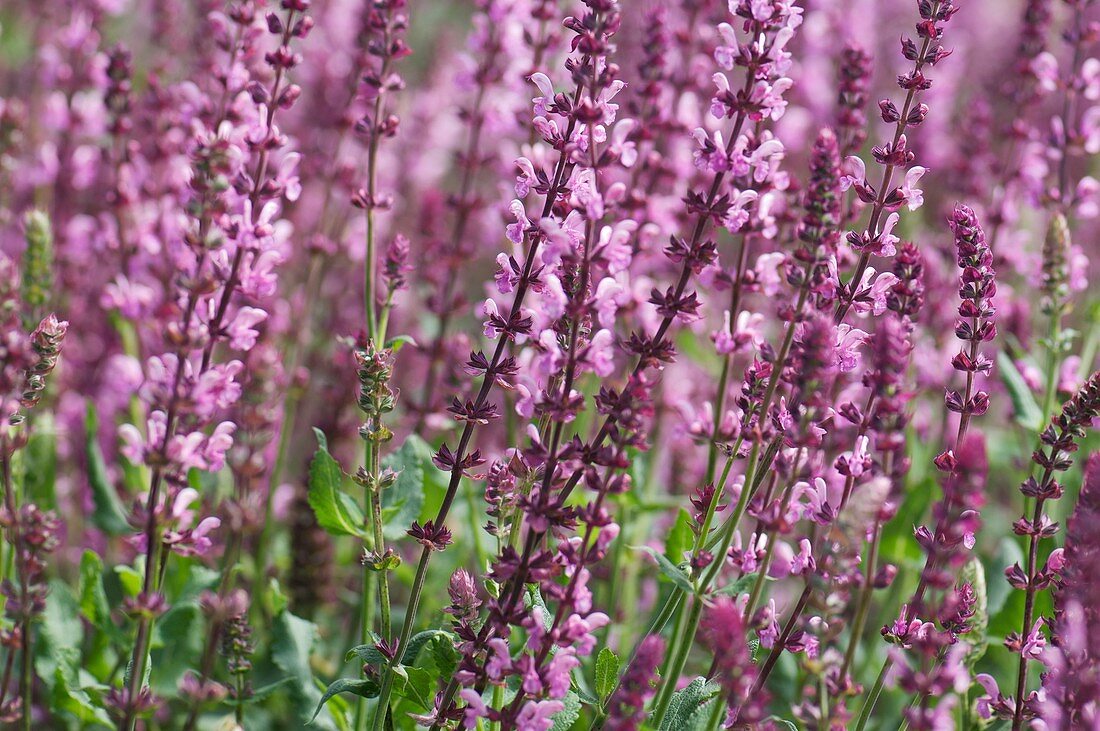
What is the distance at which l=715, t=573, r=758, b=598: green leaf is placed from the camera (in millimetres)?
2311

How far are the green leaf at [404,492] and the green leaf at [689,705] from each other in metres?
0.87

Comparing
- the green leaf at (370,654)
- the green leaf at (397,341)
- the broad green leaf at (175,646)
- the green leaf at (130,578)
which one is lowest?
the broad green leaf at (175,646)

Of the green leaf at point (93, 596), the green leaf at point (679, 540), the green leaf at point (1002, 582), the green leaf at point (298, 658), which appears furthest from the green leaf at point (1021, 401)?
the green leaf at point (93, 596)

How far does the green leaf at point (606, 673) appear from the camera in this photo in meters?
2.42

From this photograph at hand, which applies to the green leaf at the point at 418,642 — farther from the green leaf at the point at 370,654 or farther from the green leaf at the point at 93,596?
the green leaf at the point at 93,596

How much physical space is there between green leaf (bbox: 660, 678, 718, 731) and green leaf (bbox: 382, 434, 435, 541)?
87cm

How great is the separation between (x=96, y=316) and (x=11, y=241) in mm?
630

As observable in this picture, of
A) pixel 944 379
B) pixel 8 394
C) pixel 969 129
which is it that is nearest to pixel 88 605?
pixel 8 394

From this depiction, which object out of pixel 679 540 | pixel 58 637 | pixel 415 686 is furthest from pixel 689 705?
pixel 58 637

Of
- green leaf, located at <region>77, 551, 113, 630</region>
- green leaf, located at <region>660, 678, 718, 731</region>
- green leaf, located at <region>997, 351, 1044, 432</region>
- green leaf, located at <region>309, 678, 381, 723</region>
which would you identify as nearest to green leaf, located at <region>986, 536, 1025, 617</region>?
green leaf, located at <region>997, 351, 1044, 432</region>

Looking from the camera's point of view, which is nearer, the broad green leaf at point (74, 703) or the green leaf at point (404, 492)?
the broad green leaf at point (74, 703)

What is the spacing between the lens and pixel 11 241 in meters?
5.06

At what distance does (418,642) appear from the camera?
2451mm

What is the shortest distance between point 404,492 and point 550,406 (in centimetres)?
109
